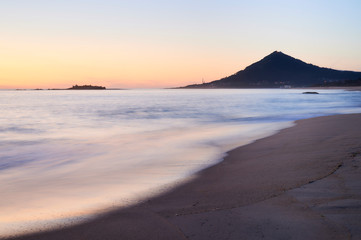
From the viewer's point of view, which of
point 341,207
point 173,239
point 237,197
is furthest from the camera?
point 237,197

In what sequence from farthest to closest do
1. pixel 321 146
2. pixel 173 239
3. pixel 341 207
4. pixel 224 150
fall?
pixel 224 150
pixel 321 146
pixel 341 207
pixel 173 239

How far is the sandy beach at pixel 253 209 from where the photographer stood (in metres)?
3.36

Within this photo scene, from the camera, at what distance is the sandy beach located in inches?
132

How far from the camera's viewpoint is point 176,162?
8.15m

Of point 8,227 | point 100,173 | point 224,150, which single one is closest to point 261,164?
point 224,150

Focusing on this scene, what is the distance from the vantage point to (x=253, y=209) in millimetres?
3941

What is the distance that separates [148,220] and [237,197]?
1.38 meters

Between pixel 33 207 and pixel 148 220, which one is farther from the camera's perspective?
pixel 33 207

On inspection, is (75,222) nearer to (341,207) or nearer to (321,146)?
(341,207)

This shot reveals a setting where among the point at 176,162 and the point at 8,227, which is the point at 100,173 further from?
the point at 8,227

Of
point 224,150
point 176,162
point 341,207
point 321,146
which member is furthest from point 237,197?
point 224,150

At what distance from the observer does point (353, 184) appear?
4.54 m

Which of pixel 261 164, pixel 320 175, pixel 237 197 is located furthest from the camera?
pixel 261 164

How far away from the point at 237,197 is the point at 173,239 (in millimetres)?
1508
